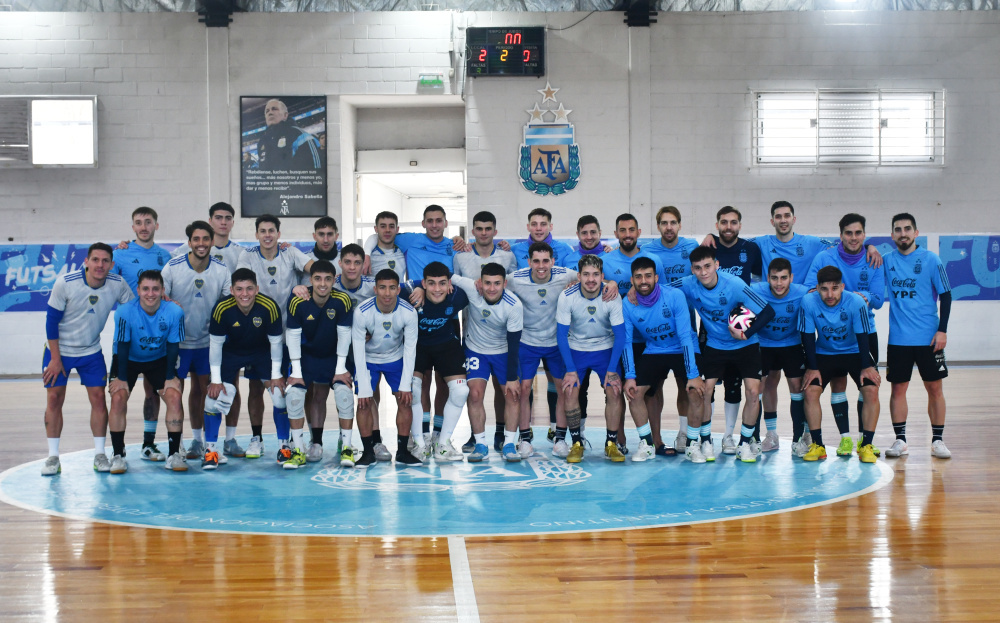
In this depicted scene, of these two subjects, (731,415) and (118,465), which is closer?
(118,465)

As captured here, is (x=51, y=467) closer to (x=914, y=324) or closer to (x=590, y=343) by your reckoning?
(x=590, y=343)

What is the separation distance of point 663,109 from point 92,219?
8.59 meters

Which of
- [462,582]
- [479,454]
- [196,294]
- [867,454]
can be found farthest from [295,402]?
[867,454]

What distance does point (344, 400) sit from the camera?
588cm

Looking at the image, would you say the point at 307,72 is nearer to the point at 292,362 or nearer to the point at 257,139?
the point at 257,139

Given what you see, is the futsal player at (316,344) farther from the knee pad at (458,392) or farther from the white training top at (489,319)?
the white training top at (489,319)

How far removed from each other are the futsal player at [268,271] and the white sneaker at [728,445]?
327 cm

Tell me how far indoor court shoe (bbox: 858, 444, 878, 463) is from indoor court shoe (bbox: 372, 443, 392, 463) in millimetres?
3293

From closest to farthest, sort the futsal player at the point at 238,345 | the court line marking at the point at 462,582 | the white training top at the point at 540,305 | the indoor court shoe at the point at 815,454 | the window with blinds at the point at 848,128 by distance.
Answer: the court line marking at the point at 462,582 → the futsal player at the point at 238,345 → the indoor court shoe at the point at 815,454 → the white training top at the point at 540,305 → the window with blinds at the point at 848,128

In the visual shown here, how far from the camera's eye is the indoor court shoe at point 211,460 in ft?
19.0

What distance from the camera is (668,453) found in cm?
619

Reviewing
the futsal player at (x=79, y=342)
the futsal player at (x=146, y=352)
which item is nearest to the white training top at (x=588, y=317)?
the futsal player at (x=146, y=352)

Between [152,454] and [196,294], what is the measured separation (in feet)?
3.94

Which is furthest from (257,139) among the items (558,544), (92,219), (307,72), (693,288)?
(558,544)
